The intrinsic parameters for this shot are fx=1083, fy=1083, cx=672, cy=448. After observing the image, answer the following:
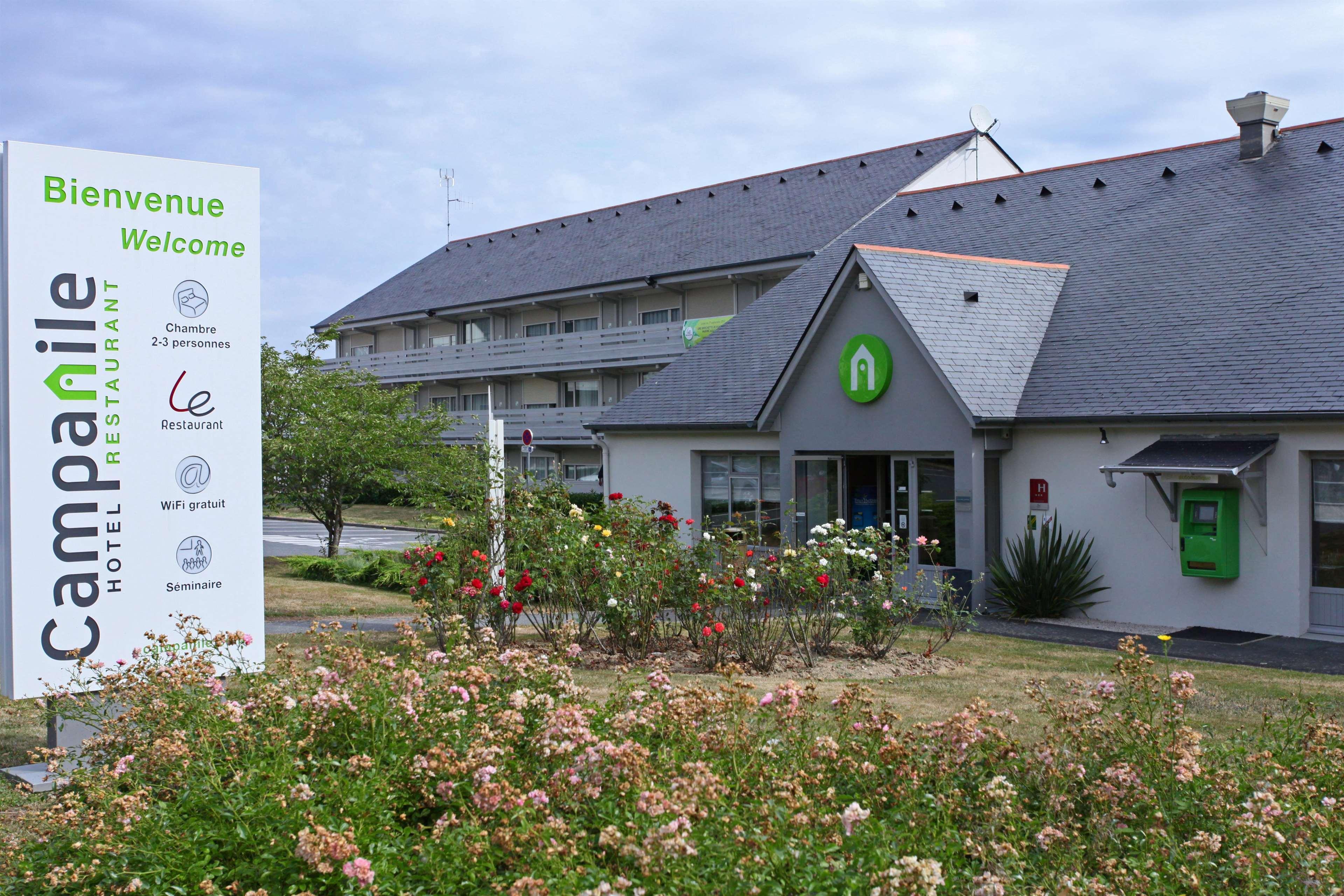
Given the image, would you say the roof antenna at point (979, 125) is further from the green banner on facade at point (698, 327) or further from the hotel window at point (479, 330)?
the hotel window at point (479, 330)

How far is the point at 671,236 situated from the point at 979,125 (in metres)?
11.8

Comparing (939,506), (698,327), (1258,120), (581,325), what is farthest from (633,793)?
(581,325)

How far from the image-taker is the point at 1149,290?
1825cm

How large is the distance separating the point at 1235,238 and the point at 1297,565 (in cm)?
627

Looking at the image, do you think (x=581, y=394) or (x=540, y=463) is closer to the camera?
(x=581, y=394)

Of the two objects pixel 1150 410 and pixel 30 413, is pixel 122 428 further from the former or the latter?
pixel 1150 410

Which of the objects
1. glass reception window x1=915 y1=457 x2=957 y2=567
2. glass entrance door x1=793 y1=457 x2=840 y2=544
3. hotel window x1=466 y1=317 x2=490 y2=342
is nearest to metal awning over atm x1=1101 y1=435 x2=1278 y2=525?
glass reception window x1=915 y1=457 x2=957 y2=567

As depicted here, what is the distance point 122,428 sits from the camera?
8477 mm

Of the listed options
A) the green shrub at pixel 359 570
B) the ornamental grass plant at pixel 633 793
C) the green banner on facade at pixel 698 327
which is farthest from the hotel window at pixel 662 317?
the ornamental grass plant at pixel 633 793

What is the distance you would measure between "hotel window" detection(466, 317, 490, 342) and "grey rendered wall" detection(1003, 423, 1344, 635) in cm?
3381

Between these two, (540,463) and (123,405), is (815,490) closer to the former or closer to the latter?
(123,405)

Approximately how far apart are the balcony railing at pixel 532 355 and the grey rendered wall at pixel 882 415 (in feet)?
59.3

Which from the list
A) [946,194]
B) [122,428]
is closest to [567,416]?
[946,194]

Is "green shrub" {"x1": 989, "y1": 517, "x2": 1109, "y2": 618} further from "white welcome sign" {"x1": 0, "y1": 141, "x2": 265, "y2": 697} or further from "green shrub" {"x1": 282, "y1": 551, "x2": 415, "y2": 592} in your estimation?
"white welcome sign" {"x1": 0, "y1": 141, "x2": 265, "y2": 697}
